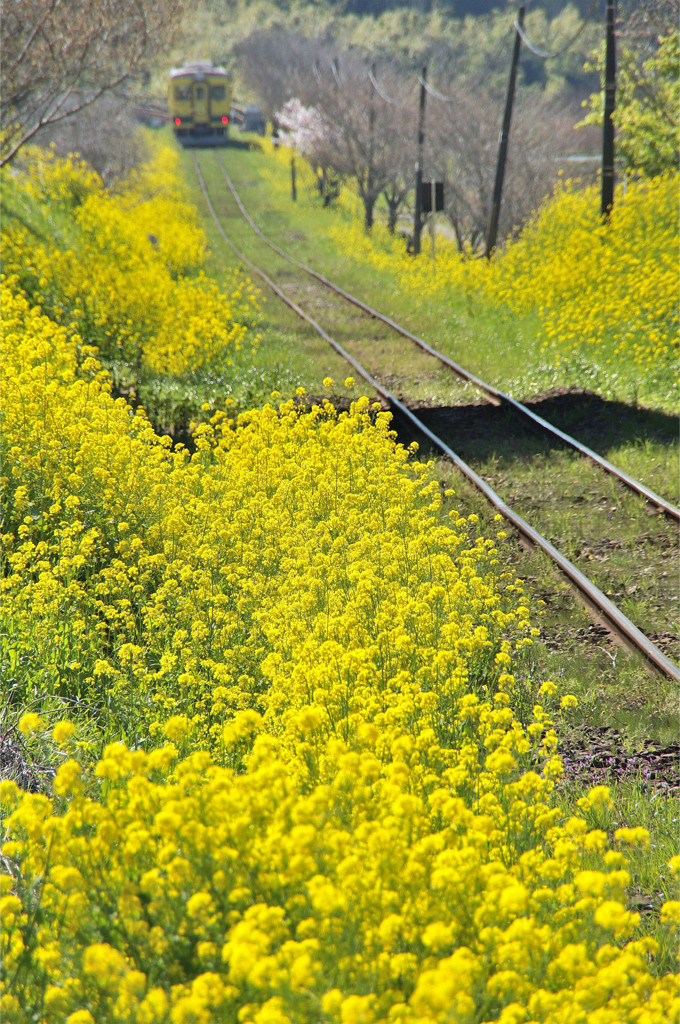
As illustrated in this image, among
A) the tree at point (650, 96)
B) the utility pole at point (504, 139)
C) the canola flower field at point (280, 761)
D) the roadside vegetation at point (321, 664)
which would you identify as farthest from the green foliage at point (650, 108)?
the canola flower field at point (280, 761)

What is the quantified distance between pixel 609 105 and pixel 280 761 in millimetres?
14590

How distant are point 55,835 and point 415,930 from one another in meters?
1.23

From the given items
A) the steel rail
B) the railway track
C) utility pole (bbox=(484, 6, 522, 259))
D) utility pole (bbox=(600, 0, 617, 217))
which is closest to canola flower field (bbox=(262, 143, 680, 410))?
utility pole (bbox=(600, 0, 617, 217))

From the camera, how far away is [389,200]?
30.8 metres

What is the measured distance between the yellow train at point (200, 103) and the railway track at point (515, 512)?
38.7 meters

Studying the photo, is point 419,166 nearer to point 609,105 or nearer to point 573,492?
point 609,105

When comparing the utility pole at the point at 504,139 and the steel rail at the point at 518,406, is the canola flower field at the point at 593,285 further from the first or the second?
the steel rail at the point at 518,406

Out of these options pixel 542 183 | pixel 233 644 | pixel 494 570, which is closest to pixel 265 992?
pixel 233 644

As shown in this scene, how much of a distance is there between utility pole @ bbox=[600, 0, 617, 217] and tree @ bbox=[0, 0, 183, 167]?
7.90 metres

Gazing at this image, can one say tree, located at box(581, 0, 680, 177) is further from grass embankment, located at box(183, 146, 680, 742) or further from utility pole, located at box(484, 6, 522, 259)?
grass embankment, located at box(183, 146, 680, 742)

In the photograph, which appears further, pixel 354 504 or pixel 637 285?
pixel 637 285

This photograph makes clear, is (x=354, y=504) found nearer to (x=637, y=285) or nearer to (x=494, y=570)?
(x=494, y=570)

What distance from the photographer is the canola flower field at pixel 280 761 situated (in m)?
2.31

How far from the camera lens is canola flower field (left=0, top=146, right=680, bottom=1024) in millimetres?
2307
